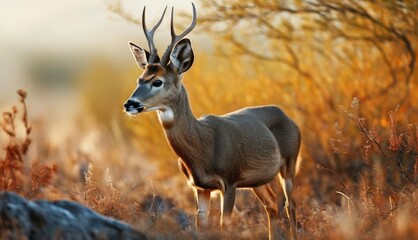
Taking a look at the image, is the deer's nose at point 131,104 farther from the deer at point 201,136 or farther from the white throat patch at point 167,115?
the white throat patch at point 167,115

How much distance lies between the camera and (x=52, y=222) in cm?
723

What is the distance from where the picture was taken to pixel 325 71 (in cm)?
1608

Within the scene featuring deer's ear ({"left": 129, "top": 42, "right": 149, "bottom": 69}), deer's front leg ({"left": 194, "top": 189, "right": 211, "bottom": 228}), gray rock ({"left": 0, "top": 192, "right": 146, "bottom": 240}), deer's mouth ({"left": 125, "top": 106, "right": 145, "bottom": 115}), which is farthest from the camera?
deer's ear ({"left": 129, "top": 42, "right": 149, "bottom": 69})

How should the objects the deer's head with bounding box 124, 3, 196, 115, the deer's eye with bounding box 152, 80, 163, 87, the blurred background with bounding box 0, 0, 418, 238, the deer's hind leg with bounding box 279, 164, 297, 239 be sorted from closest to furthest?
1. the deer's head with bounding box 124, 3, 196, 115
2. the deer's eye with bounding box 152, 80, 163, 87
3. the deer's hind leg with bounding box 279, 164, 297, 239
4. the blurred background with bounding box 0, 0, 418, 238

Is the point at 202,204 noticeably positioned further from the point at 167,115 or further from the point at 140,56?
the point at 140,56

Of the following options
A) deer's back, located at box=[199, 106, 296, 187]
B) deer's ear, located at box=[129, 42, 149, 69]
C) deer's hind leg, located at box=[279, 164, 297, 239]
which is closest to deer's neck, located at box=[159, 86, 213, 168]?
deer's back, located at box=[199, 106, 296, 187]

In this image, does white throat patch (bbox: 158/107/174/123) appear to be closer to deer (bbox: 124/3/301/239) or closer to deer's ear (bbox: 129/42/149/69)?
deer (bbox: 124/3/301/239)

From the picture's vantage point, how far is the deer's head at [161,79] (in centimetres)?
948

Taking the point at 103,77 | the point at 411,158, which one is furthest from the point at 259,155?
the point at 103,77

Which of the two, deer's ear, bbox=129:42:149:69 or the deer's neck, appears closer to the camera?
the deer's neck

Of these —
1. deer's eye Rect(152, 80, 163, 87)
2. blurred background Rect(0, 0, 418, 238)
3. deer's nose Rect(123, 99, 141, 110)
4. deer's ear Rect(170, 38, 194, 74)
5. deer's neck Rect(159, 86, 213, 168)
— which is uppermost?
deer's ear Rect(170, 38, 194, 74)

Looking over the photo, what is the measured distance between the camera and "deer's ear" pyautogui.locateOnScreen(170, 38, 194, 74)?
32.6 ft

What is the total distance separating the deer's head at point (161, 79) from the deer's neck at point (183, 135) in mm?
82

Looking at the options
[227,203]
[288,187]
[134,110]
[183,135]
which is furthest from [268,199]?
[134,110]
